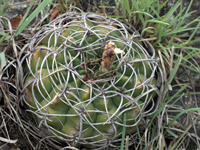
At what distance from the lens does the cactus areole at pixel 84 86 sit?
2.72 feet

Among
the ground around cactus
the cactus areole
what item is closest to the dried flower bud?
the cactus areole

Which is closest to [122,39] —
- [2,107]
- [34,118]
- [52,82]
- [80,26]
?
[80,26]

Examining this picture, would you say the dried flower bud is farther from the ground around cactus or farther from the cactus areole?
the ground around cactus

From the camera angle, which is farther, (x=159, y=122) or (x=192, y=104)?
(x=192, y=104)

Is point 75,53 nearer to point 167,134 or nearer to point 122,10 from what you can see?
point 122,10

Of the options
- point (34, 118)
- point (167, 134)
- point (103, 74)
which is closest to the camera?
point (103, 74)

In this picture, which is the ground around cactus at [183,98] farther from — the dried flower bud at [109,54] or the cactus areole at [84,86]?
the dried flower bud at [109,54]

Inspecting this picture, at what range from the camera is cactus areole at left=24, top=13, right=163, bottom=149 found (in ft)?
2.72

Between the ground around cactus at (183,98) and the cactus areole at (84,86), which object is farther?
the ground around cactus at (183,98)

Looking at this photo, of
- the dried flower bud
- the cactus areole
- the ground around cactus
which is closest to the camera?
the dried flower bud

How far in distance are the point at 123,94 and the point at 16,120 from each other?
1.64ft

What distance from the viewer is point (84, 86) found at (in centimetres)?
84

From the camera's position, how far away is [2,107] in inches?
38.4

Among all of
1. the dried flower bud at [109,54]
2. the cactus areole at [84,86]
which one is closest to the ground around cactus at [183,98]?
the cactus areole at [84,86]
